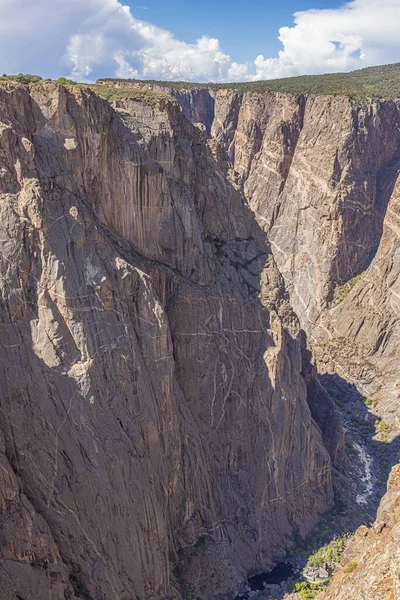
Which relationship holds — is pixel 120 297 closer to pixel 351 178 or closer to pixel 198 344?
pixel 198 344

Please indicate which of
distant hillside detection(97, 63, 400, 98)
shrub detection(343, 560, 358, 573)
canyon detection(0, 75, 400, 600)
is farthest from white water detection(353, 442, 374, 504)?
distant hillside detection(97, 63, 400, 98)

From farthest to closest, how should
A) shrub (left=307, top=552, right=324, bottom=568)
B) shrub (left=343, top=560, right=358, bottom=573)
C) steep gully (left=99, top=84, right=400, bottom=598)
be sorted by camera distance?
1. steep gully (left=99, top=84, right=400, bottom=598)
2. shrub (left=307, top=552, right=324, bottom=568)
3. shrub (left=343, top=560, right=358, bottom=573)

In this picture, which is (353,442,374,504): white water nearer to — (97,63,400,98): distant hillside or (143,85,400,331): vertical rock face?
(143,85,400,331): vertical rock face

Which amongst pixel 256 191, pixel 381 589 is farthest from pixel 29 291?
pixel 256 191

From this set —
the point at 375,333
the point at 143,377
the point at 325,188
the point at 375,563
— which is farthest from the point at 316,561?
the point at 325,188

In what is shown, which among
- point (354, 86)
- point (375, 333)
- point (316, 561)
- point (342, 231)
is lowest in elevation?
point (316, 561)

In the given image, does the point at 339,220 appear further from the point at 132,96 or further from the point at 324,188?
the point at 132,96
